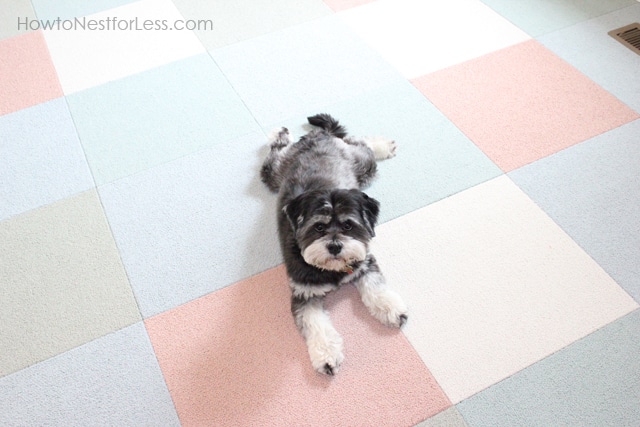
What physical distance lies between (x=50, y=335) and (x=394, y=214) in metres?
2.02

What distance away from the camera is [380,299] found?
262cm

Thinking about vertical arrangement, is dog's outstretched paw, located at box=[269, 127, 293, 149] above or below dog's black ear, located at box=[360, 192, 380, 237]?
below

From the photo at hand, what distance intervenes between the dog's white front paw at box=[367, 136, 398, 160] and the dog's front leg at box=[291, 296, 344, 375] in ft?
3.73

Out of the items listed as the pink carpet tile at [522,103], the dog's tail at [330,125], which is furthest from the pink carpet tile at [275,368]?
the pink carpet tile at [522,103]

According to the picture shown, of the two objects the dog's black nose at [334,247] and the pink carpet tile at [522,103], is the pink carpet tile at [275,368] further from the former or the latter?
the pink carpet tile at [522,103]

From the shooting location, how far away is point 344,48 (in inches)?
166

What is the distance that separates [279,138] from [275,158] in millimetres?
Result: 214

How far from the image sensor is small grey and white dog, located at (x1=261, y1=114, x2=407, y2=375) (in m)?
2.36

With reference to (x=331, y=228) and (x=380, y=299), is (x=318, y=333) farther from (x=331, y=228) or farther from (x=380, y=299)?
(x=331, y=228)

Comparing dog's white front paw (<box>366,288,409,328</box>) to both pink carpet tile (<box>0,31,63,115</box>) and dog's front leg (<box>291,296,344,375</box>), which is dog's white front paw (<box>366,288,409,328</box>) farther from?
pink carpet tile (<box>0,31,63,115</box>)

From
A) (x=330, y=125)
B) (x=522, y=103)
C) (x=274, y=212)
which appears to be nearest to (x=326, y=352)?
(x=274, y=212)

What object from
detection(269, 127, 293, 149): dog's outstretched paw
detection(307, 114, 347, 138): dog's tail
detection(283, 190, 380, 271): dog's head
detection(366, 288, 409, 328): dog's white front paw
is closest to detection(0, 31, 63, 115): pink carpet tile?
A: detection(269, 127, 293, 149): dog's outstretched paw

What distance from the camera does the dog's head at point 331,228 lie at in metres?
2.32

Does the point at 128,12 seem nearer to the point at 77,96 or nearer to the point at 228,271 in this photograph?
the point at 77,96
